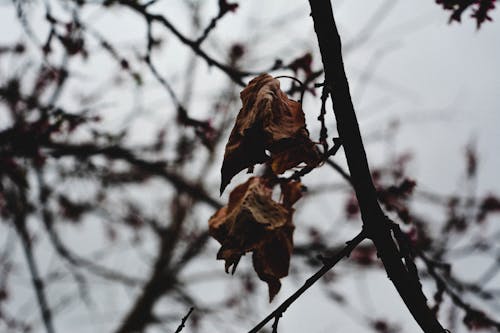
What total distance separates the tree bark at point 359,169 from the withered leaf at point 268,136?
92 millimetres

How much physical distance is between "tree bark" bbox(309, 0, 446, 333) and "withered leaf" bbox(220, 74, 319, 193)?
9 centimetres

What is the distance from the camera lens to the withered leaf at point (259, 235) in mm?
926

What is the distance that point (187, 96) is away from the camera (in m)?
8.05

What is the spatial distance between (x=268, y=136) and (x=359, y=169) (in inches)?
8.5

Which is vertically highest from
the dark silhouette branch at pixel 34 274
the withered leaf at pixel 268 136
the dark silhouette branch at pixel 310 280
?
the dark silhouette branch at pixel 34 274

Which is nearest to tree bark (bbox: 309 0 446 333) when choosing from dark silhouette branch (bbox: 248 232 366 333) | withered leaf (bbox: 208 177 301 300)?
dark silhouette branch (bbox: 248 232 366 333)

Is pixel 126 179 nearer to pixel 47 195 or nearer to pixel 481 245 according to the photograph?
pixel 47 195

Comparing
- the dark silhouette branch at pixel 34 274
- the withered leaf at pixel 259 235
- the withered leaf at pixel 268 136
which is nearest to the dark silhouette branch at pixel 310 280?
the withered leaf at pixel 259 235

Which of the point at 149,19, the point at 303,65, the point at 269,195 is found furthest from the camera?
the point at 149,19

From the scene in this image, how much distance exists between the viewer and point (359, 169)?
0.89m

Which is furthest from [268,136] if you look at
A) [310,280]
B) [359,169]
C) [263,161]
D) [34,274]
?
[34,274]

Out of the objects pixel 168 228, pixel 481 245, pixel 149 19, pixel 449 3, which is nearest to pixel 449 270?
pixel 449 3

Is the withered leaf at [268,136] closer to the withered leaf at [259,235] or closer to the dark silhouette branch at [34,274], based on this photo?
the withered leaf at [259,235]

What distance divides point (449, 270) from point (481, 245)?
1.72 m
